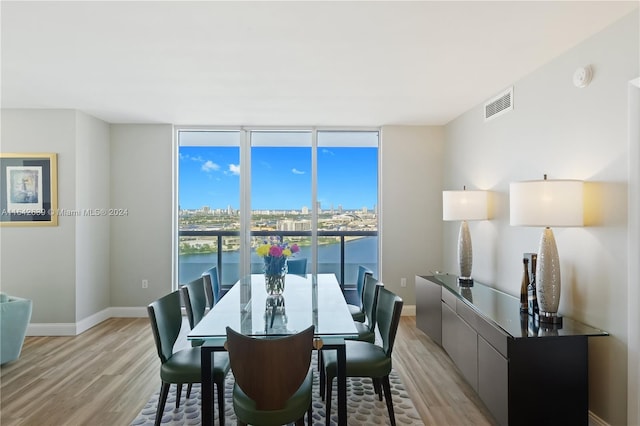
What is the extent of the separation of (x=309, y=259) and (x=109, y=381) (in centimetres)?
278

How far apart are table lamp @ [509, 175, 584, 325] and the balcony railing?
294 centimetres

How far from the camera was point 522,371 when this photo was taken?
2.22 m

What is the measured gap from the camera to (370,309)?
10.2ft

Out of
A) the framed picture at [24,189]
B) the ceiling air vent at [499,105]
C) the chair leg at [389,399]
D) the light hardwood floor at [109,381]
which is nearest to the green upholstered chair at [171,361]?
the light hardwood floor at [109,381]

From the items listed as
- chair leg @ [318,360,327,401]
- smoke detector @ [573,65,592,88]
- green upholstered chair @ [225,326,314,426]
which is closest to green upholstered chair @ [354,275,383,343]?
chair leg @ [318,360,327,401]

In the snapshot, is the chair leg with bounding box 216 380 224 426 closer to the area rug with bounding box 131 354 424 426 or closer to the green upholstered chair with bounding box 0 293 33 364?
the area rug with bounding box 131 354 424 426

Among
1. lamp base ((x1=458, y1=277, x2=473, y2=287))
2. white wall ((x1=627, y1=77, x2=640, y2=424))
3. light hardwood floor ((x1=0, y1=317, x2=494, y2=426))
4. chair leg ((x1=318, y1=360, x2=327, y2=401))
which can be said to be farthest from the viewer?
lamp base ((x1=458, y1=277, x2=473, y2=287))

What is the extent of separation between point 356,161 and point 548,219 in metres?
3.24

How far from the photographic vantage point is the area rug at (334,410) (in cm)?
254

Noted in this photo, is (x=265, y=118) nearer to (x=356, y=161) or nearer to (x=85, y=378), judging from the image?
(x=356, y=161)

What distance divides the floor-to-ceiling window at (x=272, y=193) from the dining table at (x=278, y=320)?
6.52 ft

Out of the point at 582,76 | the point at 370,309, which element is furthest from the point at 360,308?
the point at 582,76

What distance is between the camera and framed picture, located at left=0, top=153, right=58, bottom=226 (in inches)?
168

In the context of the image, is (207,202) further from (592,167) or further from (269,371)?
(592,167)
